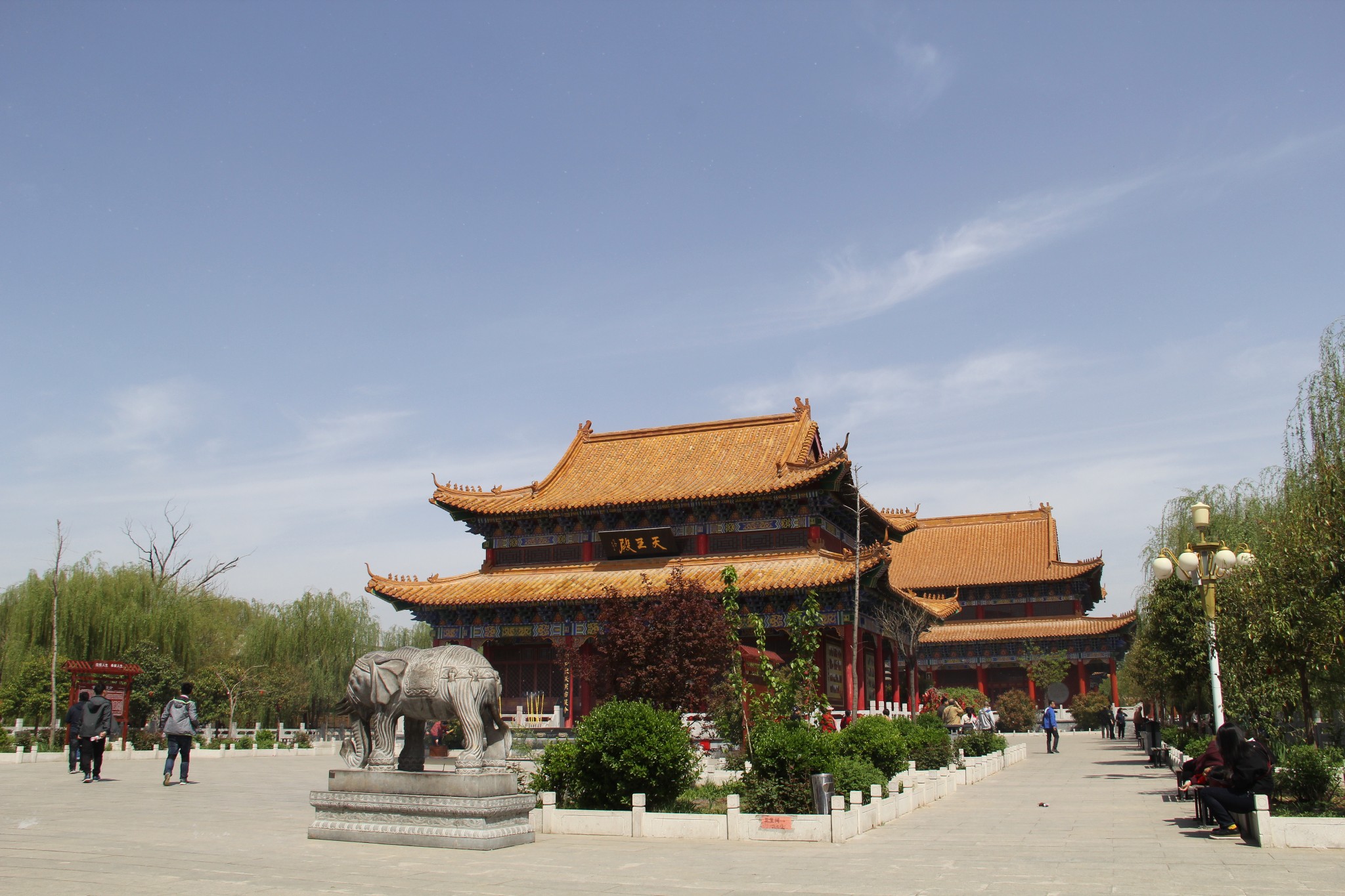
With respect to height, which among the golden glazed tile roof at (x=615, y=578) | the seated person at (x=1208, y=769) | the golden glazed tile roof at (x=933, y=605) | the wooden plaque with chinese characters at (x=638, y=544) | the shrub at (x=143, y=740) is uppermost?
the wooden plaque with chinese characters at (x=638, y=544)

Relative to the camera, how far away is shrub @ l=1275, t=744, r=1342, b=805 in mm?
11375

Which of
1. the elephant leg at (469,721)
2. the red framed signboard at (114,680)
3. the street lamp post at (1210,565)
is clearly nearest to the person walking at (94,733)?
the red framed signboard at (114,680)

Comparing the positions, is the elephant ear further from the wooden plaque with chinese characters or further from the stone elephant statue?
the wooden plaque with chinese characters

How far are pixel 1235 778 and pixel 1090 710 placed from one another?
1443 inches

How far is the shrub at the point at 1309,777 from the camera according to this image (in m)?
11.4

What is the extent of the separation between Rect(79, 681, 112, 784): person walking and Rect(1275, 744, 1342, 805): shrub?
Result: 1738cm

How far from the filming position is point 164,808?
46.6 feet

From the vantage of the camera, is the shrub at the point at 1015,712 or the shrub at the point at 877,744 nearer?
the shrub at the point at 877,744

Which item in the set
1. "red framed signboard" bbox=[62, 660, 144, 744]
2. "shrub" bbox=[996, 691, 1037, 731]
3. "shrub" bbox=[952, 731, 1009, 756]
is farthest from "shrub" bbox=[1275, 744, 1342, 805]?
"shrub" bbox=[996, 691, 1037, 731]

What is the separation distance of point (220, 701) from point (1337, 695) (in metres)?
33.2

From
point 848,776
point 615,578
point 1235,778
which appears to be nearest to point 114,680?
point 615,578

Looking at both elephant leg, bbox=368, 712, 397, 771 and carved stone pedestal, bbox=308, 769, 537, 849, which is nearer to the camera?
carved stone pedestal, bbox=308, 769, 537, 849

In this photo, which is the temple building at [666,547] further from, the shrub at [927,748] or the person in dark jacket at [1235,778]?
the person in dark jacket at [1235,778]

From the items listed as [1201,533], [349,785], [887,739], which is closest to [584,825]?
[349,785]
